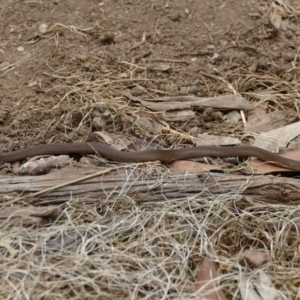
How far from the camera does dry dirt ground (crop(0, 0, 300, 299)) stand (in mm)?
3139

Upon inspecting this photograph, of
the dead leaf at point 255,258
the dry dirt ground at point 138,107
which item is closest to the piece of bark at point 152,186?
the dry dirt ground at point 138,107

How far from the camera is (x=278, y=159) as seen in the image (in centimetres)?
408

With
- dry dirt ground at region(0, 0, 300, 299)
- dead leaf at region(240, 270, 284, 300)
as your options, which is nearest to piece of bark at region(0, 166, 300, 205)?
dry dirt ground at region(0, 0, 300, 299)

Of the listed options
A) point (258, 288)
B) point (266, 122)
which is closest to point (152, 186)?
point (258, 288)

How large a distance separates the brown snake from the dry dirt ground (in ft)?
0.60

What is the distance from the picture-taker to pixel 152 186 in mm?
3760

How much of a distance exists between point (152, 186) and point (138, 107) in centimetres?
110

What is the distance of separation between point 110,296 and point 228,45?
302 cm

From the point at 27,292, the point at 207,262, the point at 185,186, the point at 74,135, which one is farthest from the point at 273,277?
the point at 74,135

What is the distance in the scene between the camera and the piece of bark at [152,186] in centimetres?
372

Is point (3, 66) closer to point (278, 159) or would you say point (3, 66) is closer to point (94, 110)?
point (94, 110)

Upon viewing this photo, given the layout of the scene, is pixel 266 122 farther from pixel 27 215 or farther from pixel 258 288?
pixel 27 215

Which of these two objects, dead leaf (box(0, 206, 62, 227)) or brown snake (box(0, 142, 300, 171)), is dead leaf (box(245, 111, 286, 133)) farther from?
dead leaf (box(0, 206, 62, 227))

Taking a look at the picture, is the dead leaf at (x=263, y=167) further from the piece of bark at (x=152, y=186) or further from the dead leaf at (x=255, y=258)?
the dead leaf at (x=255, y=258)
